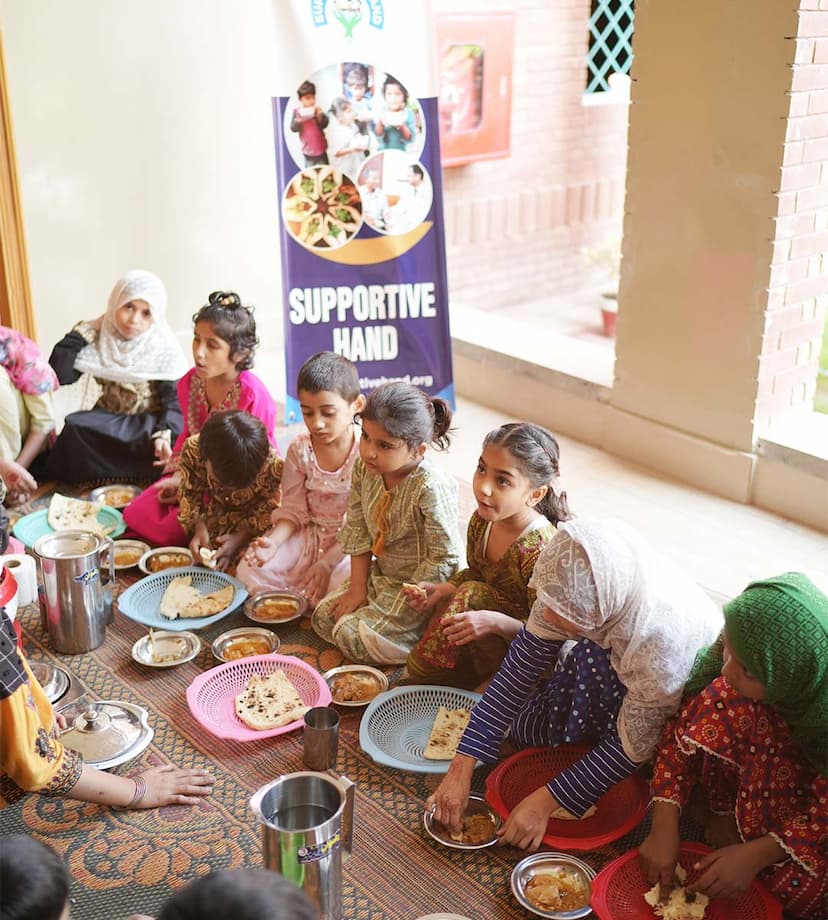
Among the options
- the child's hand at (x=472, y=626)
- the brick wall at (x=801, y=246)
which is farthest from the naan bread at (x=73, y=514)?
the brick wall at (x=801, y=246)

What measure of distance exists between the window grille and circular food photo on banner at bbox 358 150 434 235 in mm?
3252

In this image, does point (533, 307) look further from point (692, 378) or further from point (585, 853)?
point (585, 853)

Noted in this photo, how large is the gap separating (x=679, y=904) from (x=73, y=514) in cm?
248

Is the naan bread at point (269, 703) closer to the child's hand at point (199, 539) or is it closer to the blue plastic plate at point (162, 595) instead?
the blue plastic plate at point (162, 595)

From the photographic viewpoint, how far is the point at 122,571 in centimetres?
349

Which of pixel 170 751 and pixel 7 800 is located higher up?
pixel 7 800

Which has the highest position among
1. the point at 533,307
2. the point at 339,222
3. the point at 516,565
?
the point at 339,222

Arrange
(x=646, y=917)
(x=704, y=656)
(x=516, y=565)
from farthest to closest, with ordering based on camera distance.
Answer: (x=516, y=565)
(x=704, y=656)
(x=646, y=917)

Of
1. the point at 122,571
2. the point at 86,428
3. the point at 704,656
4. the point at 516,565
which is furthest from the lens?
the point at 86,428

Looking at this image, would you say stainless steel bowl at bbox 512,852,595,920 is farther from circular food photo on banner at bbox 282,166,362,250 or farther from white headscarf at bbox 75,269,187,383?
circular food photo on banner at bbox 282,166,362,250

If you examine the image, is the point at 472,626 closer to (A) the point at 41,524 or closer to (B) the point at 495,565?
(B) the point at 495,565

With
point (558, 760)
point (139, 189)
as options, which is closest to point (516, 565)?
point (558, 760)

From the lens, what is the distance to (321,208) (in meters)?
4.33

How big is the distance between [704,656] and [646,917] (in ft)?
1.77
